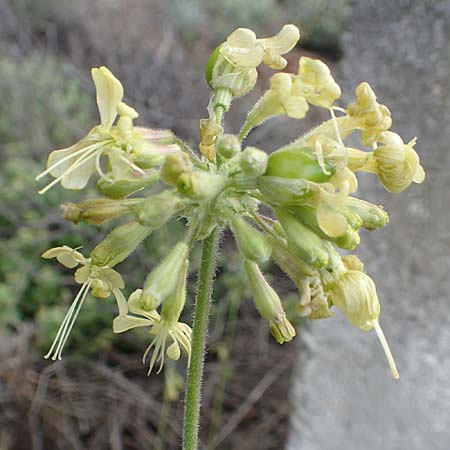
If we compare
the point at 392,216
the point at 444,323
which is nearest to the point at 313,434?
the point at 444,323

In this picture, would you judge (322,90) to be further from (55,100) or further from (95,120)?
(95,120)

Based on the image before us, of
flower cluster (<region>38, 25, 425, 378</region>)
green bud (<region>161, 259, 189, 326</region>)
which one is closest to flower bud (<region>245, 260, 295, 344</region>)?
flower cluster (<region>38, 25, 425, 378</region>)

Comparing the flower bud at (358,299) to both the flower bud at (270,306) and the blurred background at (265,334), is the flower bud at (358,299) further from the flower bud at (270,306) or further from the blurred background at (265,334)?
the blurred background at (265,334)

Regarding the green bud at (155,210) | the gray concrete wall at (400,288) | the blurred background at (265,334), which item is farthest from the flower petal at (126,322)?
the gray concrete wall at (400,288)

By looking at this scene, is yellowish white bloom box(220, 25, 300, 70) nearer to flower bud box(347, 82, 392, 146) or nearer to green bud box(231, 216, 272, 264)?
flower bud box(347, 82, 392, 146)

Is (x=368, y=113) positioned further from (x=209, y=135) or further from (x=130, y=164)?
(x=130, y=164)

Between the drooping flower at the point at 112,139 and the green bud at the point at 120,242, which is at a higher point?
the drooping flower at the point at 112,139
